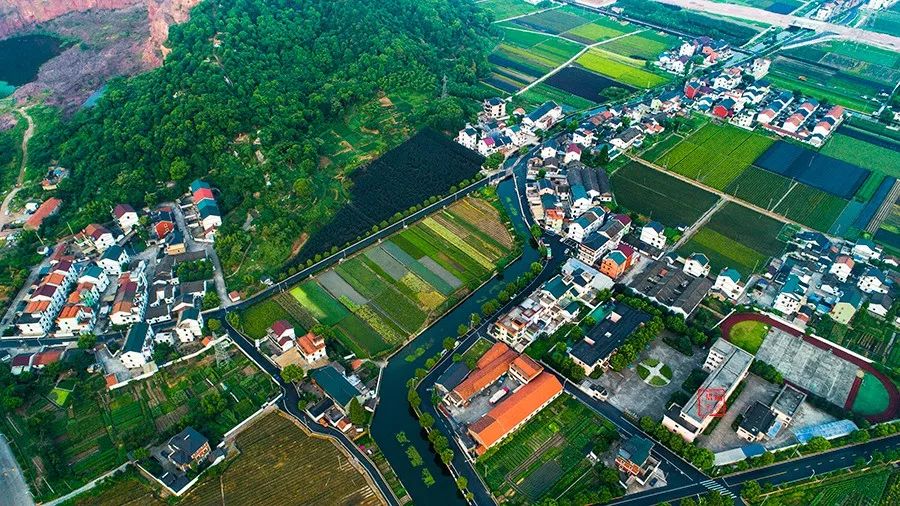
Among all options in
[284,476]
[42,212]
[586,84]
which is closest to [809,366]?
[284,476]

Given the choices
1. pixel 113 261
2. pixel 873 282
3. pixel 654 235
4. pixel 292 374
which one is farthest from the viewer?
pixel 654 235

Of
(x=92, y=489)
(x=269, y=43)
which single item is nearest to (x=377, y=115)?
(x=269, y=43)

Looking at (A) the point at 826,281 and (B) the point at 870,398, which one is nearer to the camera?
(B) the point at 870,398

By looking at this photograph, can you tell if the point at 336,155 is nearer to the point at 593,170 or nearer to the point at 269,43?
the point at 269,43

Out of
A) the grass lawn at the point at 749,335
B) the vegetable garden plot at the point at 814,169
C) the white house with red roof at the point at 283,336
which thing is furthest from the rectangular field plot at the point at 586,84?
the white house with red roof at the point at 283,336

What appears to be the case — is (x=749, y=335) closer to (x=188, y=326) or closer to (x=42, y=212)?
(x=188, y=326)

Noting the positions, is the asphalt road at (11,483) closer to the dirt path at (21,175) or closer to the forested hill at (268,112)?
the forested hill at (268,112)
